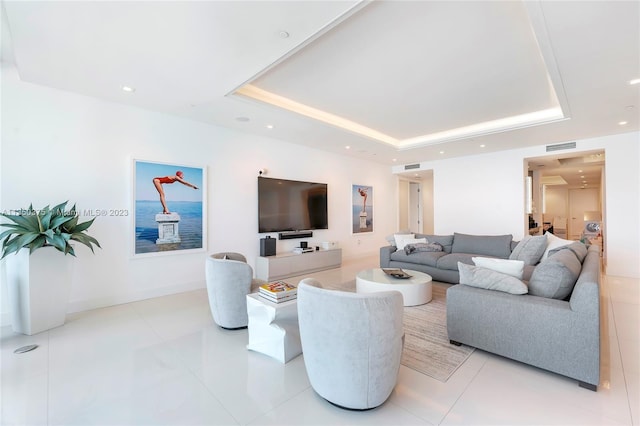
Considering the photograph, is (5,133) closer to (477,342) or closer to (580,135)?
(477,342)

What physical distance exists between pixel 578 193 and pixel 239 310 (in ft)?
52.4

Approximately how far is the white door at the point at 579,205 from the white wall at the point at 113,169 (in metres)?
13.9

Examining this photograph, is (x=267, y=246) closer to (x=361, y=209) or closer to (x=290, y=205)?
(x=290, y=205)

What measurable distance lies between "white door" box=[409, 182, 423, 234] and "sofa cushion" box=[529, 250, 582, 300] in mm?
8137

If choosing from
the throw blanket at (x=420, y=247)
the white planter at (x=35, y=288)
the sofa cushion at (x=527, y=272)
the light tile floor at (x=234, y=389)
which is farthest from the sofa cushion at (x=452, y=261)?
the white planter at (x=35, y=288)

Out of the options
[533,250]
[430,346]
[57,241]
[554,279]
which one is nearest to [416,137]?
[533,250]

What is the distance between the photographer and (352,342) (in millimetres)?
1643

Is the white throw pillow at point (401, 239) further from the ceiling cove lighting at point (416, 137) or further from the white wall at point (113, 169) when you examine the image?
the white wall at point (113, 169)

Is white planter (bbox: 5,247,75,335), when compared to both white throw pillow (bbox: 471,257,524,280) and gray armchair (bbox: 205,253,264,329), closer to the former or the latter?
gray armchair (bbox: 205,253,264,329)

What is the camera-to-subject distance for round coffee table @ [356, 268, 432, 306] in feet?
11.8

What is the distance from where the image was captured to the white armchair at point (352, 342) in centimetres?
163

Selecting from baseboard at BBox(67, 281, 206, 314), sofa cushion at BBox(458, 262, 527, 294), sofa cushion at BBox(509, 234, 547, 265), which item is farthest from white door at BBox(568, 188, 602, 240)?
baseboard at BBox(67, 281, 206, 314)

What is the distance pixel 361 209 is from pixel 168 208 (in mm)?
4739

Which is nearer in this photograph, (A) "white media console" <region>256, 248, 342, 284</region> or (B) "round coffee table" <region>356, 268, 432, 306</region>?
(B) "round coffee table" <region>356, 268, 432, 306</region>
